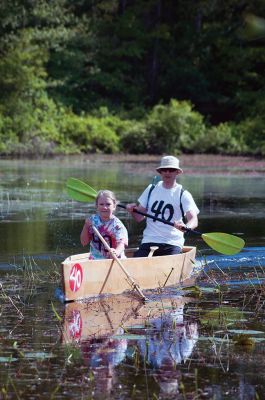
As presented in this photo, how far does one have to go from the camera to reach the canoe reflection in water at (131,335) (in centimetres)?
658

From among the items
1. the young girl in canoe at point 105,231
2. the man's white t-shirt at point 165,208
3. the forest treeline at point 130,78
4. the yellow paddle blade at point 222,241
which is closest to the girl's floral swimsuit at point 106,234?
the young girl in canoe at point 105,231

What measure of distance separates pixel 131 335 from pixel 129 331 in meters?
0.20

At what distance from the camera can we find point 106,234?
10.1 meters

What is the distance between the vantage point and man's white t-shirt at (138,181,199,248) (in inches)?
423

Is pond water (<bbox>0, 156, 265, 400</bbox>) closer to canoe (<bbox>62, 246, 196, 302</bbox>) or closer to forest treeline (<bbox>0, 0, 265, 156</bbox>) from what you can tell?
canoe (<bbox>62, 246, 196, 302</bbox>)

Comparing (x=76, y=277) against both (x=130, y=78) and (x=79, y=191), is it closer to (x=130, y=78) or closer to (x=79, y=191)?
(x=79, y=191)

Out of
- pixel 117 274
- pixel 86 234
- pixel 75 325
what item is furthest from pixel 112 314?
A: pixel 86 234

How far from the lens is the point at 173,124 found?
40.1 m

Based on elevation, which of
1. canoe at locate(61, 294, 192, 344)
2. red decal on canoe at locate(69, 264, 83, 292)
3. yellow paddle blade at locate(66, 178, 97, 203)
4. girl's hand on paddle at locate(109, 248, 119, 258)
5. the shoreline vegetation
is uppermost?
yellow paddle blade at locate(66, 178, 97, 203)

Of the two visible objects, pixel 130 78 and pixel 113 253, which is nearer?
pixel 113 253

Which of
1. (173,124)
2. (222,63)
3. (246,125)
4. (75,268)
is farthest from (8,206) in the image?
(222,63)

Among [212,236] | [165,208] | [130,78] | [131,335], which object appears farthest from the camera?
[130,78]

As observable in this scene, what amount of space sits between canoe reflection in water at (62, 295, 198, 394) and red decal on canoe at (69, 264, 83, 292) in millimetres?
160

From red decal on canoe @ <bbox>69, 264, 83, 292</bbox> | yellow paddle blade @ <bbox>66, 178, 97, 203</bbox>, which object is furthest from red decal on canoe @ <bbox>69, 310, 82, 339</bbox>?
yellow paddle blade @ <bbox>66, 178, 97, 203</bbox>
